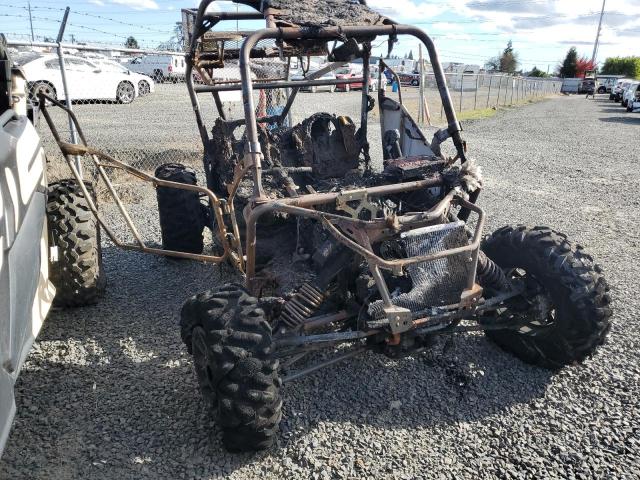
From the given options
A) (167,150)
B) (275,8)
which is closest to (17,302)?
(275,8)

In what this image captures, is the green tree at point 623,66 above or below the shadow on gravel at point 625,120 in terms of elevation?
above

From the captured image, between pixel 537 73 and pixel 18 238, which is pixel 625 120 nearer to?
pixel 18 238

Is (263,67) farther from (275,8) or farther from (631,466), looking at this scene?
(631,466)

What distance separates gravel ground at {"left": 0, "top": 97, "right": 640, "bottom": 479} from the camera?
2.90 metres

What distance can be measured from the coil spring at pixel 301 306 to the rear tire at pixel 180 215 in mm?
2381

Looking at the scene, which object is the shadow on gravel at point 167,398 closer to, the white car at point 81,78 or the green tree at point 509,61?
the white car at point 81,78

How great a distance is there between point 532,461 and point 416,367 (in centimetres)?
101

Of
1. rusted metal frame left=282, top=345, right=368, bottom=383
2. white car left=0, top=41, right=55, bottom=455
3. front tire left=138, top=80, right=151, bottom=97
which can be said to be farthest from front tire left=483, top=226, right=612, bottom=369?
front tire left=138, top=80, right=151, bottom=97

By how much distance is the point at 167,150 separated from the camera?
408 inches

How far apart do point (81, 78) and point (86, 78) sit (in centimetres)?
33

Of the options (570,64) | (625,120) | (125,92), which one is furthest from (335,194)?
(570,64)

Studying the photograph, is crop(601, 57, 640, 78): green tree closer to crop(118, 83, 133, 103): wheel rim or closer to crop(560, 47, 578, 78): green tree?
crop(560, 47, 578, 78): green tree

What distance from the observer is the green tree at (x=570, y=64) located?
75750 millimetres

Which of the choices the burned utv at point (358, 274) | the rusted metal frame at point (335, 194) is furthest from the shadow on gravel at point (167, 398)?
the rusted metal frame at point (335, 194)
